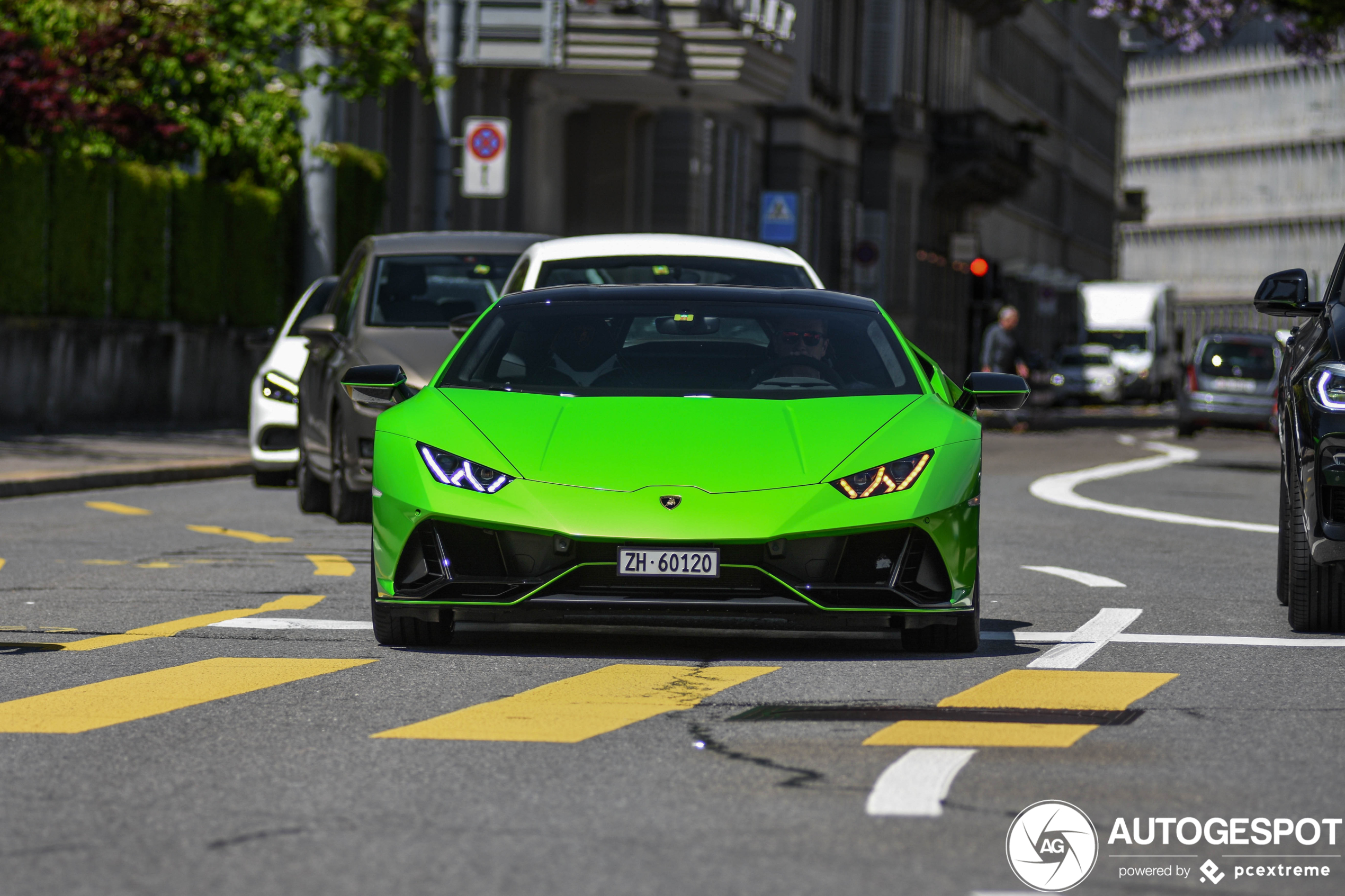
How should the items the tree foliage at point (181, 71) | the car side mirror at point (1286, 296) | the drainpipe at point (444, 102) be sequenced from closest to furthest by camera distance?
the car side mirror at point (1286, 296), the tree foliage at point (181, 71), the drainpipe at point (444, 102)

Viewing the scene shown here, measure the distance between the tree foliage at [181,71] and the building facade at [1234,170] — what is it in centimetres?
9709

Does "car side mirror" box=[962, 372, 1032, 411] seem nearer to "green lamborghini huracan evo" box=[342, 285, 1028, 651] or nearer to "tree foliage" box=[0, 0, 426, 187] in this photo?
"green lamborghini huracan evo" box=[342, 285, 1028, 651]

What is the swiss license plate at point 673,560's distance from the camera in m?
7.62

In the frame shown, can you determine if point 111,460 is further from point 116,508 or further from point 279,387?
point 116,508

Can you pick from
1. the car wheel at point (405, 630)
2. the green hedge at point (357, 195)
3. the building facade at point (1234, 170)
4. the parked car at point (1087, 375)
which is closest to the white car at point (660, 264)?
the car wheel at point (405, 630)

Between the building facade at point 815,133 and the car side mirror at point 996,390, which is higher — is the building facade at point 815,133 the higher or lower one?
the higher one

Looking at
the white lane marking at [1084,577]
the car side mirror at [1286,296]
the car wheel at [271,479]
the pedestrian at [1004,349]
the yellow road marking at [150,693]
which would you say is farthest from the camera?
the pedestrian at [1004,349]

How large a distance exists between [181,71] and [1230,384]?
1450 cm

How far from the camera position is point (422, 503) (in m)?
7.83

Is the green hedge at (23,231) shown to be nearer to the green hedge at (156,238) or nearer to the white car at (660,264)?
the green hedge at (156,238)

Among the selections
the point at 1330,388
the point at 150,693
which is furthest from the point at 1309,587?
the point at 150,693

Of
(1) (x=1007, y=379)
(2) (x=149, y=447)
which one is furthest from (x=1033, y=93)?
(1) (x=1007, y=379)

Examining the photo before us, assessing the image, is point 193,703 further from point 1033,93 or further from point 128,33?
point 1033,93

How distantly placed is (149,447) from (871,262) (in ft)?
64.5
